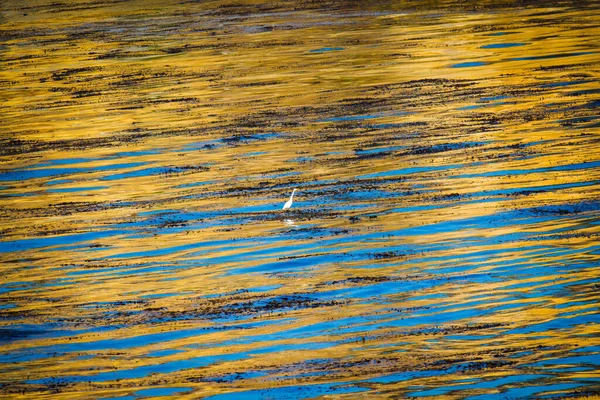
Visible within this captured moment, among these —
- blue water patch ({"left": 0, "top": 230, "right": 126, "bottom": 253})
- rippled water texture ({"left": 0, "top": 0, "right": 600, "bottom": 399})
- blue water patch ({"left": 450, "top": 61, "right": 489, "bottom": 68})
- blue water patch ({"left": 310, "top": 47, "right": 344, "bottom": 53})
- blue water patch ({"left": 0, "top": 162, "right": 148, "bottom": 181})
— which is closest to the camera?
rippled water texture ({"left": 0, "top": 0, "right": 600, "bottom": 399})

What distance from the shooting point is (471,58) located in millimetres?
23891

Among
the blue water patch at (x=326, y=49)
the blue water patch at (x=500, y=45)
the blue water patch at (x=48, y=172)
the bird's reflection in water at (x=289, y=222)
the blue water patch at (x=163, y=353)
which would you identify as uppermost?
the blue water patch at (x=326, y=49)

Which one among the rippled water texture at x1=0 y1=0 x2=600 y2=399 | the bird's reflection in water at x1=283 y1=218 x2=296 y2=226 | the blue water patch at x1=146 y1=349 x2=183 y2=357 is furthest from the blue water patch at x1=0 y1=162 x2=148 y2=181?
the blue water patch at x1=146 y1=349 x2=183 y2=357

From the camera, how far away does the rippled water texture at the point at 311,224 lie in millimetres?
9109

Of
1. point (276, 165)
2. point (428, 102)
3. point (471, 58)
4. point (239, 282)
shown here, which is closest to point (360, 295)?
point (239, 282)

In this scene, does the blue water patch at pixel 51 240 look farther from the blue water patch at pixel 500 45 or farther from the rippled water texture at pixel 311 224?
the blue water patch at pixel 500 45

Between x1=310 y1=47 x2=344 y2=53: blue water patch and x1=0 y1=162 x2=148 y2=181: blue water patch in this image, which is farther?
x1=310 y1=47 x2=344 y2=53: blue water patch

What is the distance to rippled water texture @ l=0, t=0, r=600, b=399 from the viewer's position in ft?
29.9

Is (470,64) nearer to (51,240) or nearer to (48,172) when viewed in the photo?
(48,172)

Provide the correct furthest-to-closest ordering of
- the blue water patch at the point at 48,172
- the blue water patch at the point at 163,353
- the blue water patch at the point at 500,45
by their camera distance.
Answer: the blue water patch at the point at 500,45
the blue water patch at the point at 48,172
the blue water patch at the point at 163,353

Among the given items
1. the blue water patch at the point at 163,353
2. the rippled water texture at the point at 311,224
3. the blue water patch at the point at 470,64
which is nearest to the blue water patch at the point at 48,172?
the rippled water texture at the point at 311,224

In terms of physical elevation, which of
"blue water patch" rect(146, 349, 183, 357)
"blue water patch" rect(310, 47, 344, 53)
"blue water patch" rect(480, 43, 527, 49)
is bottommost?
"blue water patch" rect(146, 349, 183, 357)

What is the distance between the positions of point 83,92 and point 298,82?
4.69 meters

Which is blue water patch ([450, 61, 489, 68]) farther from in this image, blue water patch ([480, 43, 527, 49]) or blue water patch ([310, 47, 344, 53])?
blue water patch ([310, 47, 344, 53])
